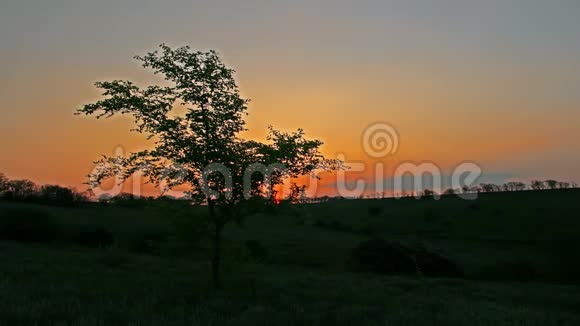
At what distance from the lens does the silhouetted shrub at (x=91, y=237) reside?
54.2 m

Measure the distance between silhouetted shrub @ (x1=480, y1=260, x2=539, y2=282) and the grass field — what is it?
0.12 m

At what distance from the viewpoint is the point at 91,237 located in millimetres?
55312

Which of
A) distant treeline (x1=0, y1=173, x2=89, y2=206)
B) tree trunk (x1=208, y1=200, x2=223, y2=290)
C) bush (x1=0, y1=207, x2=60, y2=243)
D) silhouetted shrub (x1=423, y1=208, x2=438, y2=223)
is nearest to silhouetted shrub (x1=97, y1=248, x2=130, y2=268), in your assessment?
tree trunk (x1=208, y1=200, x2=223, y2=290)

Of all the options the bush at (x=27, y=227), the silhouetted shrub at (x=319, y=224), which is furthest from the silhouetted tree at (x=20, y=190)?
the silhouetted shrub at (x=319, y=224)

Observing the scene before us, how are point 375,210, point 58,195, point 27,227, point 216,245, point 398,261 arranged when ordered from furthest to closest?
1. point 375,210
2. point 58,195
3. point 27,227
4. point 398,261
5. point 216,245

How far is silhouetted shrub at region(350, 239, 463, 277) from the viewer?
49156 mm

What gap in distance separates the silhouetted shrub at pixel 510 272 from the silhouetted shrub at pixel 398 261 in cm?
295

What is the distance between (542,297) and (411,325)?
19.9 m

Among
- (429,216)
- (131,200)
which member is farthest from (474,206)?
(131,200)

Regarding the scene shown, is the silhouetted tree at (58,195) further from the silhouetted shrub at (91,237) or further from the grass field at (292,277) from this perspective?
the silhouetted shrub at (91,237)

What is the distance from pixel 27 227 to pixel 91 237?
21.4 ft

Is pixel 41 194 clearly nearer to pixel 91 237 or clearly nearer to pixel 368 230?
pixel 91 237

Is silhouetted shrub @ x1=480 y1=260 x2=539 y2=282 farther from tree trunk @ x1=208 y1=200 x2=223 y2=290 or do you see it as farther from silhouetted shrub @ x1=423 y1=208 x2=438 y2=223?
silhouetted shrub @ x1=423 y1=208 x2=438 y2=223

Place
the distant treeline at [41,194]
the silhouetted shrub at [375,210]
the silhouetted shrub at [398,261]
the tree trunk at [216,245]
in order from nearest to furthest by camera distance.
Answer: the tree trunk at [216,245] < the silhouetted shrub at [398,261] < the distant treeline at [41,194] < the silhouetted shrub at [375,210]
